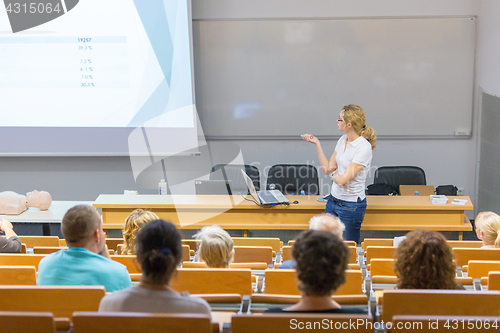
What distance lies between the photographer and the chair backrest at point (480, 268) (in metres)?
2.37

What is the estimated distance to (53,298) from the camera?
1810 mm

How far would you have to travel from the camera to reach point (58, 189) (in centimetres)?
618

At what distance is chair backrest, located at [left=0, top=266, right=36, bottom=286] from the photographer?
218 cm

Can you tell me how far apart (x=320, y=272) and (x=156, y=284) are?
0.60 m

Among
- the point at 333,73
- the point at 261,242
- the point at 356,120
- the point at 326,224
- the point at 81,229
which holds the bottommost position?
the point at 261,242

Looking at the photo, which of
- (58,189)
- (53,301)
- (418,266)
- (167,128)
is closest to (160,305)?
(53,301)

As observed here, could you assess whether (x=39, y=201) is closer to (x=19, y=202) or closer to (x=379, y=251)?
(x=19, y=202)

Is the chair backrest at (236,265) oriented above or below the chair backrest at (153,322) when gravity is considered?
below

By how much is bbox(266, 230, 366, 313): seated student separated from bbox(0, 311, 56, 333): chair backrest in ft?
2.71

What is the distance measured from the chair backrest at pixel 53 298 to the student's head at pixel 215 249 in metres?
0.68

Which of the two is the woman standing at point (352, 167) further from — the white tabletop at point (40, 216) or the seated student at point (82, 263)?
the white tabletop at point (40, 216)

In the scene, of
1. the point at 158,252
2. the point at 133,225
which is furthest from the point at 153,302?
the point at 133,225

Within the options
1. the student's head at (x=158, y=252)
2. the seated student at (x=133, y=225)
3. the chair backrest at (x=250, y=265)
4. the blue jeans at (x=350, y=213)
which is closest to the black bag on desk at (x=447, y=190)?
the blue jeans at (x=350, y=213)

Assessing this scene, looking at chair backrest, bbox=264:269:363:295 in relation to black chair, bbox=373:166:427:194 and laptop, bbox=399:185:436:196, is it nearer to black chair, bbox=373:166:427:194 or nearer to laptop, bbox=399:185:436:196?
laptop, bbox=399:185:436:196
